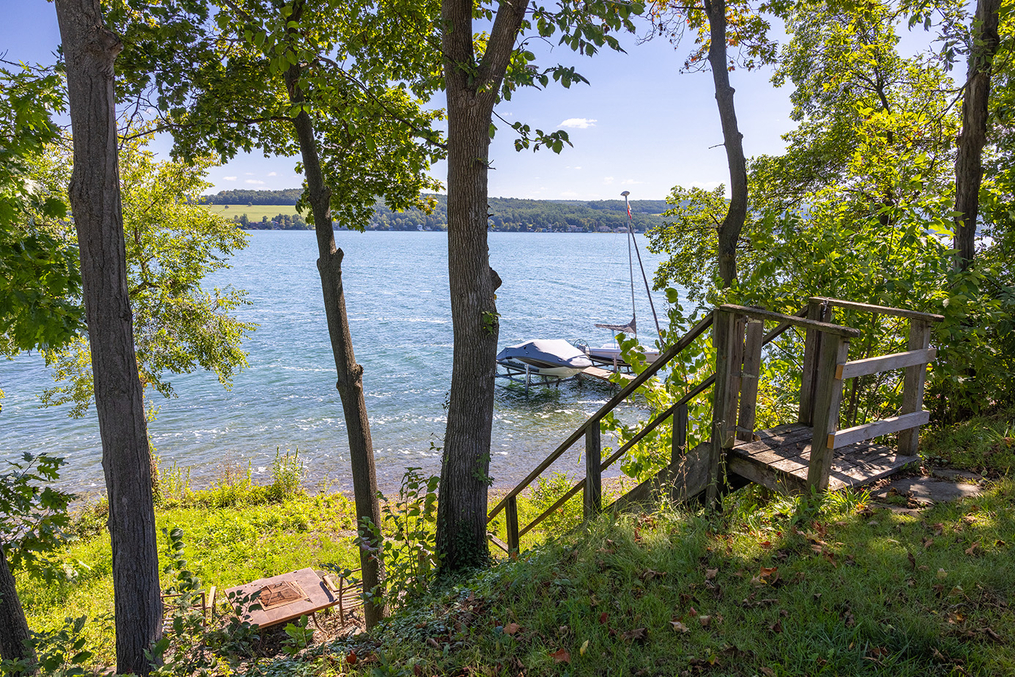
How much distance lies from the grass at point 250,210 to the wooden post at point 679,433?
6.60 meters

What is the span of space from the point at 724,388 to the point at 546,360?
25.1 m

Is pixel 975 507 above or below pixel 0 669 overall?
above

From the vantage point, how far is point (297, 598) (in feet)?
27.6

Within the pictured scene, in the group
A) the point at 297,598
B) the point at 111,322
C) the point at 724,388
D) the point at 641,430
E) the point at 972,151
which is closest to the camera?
the point at 111,322

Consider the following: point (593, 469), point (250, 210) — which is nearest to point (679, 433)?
point (593, 469)

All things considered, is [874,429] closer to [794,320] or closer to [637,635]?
[794,320]

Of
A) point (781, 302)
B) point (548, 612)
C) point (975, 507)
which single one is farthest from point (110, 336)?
point (975, 507)

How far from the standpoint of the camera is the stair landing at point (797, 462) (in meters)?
4.42

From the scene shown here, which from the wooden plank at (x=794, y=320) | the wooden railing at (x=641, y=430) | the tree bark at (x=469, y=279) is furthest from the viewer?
the tree bark at (x=469, y=279)

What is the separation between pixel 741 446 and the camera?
190 inches

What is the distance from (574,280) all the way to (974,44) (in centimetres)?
8246

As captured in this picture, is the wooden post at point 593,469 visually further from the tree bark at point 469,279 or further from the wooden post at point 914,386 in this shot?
the wooden post at point 914,386

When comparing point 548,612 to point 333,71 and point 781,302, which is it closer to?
point 781,302

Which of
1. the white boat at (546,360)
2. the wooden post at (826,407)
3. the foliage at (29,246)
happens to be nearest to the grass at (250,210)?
the foliage at (29,246)
